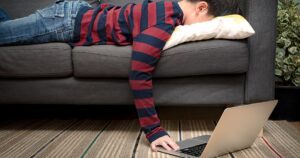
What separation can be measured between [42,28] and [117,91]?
42 centimetres

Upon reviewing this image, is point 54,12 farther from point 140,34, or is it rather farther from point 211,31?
point 211,31

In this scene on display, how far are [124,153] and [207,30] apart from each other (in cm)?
54

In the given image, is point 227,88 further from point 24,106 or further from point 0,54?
point 24,106

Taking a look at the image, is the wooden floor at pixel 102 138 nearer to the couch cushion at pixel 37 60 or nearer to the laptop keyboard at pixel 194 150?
the laptop keyboard at pixel 194 150

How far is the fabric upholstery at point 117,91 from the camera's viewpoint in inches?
48.6

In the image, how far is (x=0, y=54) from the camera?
1.29 m

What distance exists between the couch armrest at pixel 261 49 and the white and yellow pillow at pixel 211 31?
0.16ft

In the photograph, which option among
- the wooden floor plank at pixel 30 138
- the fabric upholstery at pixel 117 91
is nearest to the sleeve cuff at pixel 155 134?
the fabric upholstery at pixel 117 91

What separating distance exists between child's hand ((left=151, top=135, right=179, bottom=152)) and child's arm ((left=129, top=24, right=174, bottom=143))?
4cm

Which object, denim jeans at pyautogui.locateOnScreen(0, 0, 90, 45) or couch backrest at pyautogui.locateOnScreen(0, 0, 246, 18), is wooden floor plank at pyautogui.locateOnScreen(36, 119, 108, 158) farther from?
couch backrest at pyautogui.locateOnScreen(0, 0, 246, 18)

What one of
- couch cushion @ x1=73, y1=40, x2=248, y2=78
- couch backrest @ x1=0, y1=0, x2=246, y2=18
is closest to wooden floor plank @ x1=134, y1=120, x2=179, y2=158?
couch cushion @ x1=73, y1=40, x2=248, y2=78

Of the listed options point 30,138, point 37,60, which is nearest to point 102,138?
point 30,138

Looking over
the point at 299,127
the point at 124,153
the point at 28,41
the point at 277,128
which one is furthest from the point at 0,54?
the point at 299,127

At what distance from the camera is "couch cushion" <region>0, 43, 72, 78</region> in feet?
4.13
